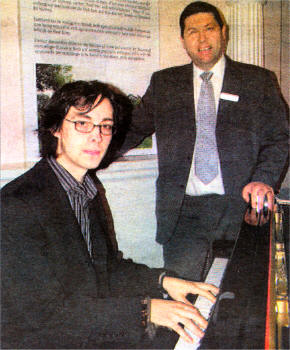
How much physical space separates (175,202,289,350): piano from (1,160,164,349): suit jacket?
21 cm

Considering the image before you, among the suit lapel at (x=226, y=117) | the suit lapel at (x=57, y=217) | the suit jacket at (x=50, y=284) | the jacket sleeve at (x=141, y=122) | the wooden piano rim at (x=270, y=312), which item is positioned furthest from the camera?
the jacket sleeve at (x=141, y=122)

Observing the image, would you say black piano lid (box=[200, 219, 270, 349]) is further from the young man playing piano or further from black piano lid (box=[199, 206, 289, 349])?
the young man playing piano

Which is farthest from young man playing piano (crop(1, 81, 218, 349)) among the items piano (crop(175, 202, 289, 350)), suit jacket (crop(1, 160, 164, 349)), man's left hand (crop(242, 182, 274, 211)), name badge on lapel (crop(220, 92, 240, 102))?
name badge on lapel (crop(220, 92, 240, 102))

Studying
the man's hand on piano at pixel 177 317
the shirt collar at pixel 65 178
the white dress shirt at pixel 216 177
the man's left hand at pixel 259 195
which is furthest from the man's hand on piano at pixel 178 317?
the white dress shirt at pixel 216 177

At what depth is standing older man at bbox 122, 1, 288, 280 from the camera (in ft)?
6.45

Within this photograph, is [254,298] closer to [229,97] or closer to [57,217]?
[57,217]

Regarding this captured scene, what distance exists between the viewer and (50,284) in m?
0.96

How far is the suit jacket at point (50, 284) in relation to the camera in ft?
3.07

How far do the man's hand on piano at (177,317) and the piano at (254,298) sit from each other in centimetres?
6

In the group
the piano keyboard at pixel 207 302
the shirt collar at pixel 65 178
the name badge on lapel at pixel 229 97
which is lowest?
the piano keyboard at pixel 207 302

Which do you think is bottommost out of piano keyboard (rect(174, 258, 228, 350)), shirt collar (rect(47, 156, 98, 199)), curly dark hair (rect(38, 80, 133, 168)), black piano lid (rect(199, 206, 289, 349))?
piano keyboard (rect(174, 258, 228, 350))

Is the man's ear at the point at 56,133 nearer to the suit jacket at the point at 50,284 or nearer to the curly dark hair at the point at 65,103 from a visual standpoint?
the curly dark hair at the point at 65,103

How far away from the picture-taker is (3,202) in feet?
3.25

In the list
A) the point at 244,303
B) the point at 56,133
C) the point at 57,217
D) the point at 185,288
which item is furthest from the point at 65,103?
the point at 244,303
